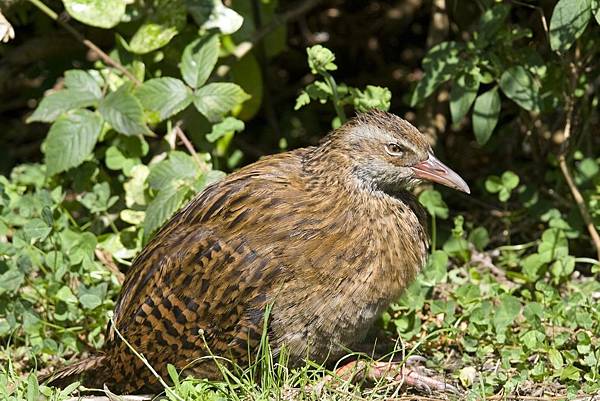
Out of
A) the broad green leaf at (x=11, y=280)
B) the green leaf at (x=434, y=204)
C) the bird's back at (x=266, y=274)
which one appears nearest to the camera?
the bird's back at (x=266, y=274)

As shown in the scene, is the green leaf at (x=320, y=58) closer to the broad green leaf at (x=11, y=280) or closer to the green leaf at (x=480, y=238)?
the green leaf at (x=480, y=238)

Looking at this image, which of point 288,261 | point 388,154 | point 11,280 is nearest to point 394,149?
point 388,154

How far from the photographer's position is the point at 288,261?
4.09m

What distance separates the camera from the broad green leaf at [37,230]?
4730mm

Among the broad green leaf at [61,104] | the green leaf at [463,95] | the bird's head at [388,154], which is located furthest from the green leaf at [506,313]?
the broad green leaf at [61,104]

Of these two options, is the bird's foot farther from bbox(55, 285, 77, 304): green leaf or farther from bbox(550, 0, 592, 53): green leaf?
bbox(550, 0, 592, 53): green leaf

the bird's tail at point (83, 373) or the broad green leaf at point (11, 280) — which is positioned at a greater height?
the broad green leaf at point (11, 280)

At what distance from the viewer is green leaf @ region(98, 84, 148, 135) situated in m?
4.94

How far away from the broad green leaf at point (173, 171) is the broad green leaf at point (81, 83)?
500 millimetres

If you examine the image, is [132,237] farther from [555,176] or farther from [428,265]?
[555,176]

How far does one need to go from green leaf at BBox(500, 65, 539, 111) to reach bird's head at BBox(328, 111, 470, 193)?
806 millimetres

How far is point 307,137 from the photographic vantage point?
6.54 m

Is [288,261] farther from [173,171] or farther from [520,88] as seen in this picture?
[520,88]

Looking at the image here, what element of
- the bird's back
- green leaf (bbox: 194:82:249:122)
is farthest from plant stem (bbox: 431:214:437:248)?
green leaf (bbox: 194:82:249:122)
